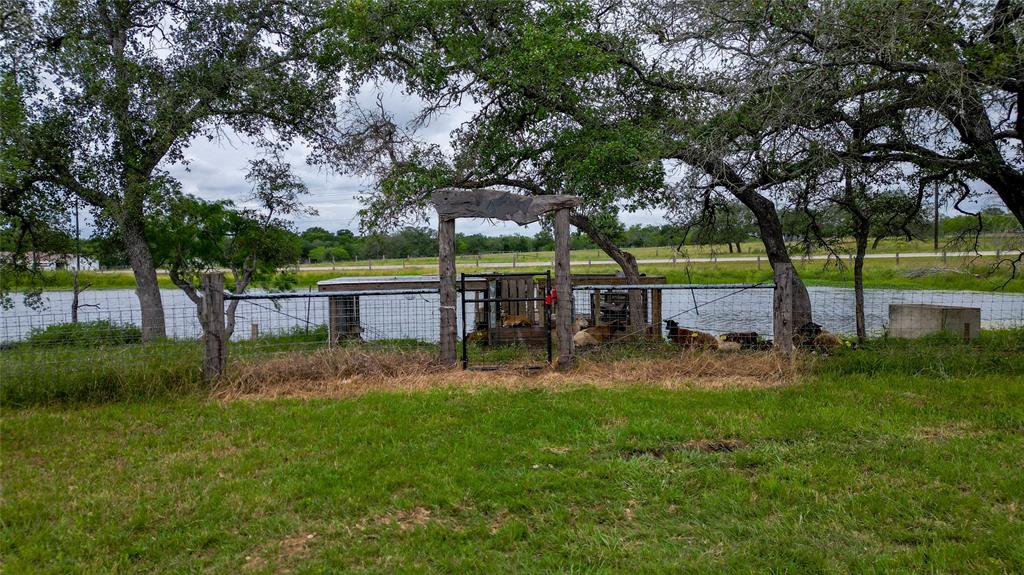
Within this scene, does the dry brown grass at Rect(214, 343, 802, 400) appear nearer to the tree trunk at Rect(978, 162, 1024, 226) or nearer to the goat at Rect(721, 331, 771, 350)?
the goat at Rect(721, 331, 771, 350)

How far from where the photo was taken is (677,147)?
8.87 m

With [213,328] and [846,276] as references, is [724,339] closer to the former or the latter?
[213,328]

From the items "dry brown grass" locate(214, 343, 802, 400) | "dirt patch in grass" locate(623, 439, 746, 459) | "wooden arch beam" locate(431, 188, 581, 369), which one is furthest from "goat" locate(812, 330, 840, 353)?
"dirt patch in grass" locate(623, 439, 746, 459)

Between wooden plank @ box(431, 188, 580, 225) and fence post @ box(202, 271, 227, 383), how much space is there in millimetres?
2702

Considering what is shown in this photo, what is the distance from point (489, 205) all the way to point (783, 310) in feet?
12.4

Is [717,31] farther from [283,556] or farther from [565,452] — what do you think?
[283,556]

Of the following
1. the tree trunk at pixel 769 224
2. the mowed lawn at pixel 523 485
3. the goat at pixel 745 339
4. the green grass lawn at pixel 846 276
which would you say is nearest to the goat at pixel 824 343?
the goat at pixel 745 339

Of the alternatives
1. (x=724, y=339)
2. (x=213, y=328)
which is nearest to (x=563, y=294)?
(x=724, y=339)

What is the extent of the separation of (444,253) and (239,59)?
8050mm

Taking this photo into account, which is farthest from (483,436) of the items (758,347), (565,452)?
(758,347)

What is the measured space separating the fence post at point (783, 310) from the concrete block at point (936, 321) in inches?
172

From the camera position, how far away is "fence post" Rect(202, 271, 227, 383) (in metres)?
6.77

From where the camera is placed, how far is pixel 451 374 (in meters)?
Result: 7.38

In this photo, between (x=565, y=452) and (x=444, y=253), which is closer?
(x=565, y=452)
